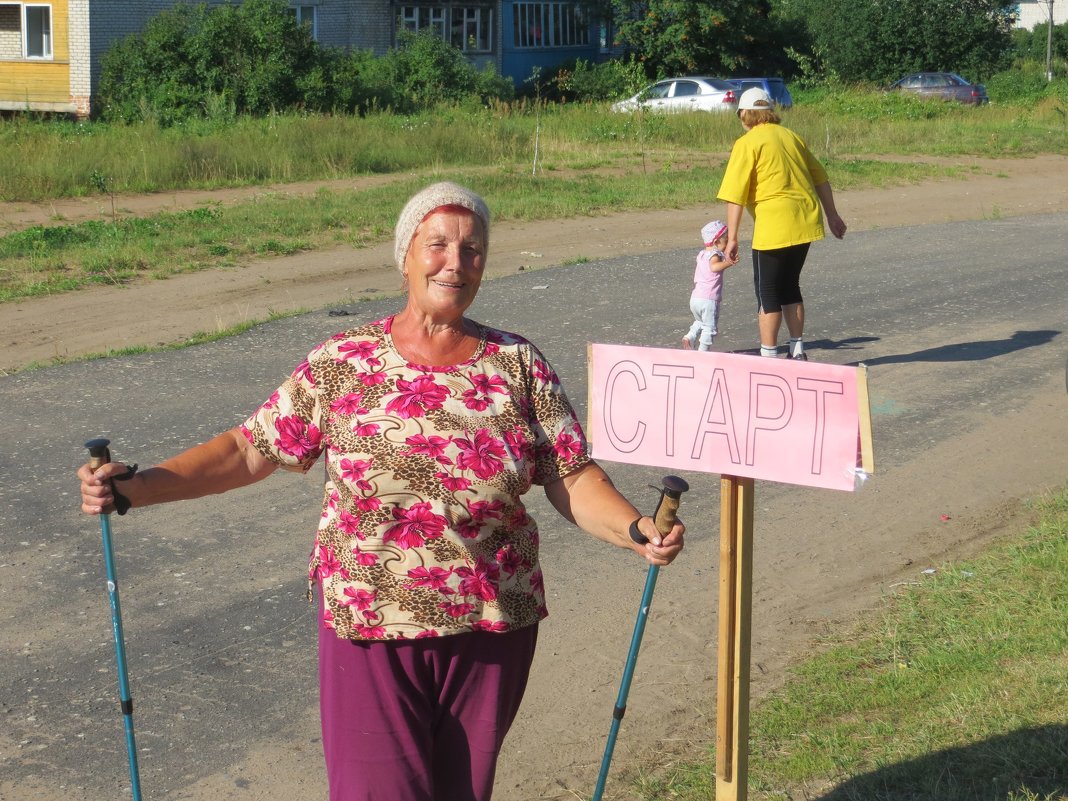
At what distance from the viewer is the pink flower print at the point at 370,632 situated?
294cm

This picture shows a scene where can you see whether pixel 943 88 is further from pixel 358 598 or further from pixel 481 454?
pixel 358 598

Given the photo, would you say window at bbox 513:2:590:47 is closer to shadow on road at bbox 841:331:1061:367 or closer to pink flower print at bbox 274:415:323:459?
shadow on road at bbox 841:331:1061:367

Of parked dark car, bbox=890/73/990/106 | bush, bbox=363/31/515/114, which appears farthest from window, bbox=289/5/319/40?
parked dark car, bbox=890/73/990/106

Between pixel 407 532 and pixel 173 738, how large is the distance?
186 centimetres

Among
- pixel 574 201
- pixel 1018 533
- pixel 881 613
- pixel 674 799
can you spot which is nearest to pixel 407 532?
pixel 674 799

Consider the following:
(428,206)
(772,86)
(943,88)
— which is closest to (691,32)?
(943,88)

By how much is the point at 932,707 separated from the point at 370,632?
7.31 feet

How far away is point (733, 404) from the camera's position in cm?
330

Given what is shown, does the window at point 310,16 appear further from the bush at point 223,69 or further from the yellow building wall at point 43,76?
the yellow building wall at point 43,76

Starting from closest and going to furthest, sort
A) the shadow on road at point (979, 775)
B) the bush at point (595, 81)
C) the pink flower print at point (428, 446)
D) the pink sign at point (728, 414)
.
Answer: the pink flower print at point (428, 446) → the pink sign at point (728, 414) → the shadow on road at point (979, 775) → the bush at point (595, 81)

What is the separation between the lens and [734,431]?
10.8 feet

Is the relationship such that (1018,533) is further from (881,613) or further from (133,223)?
(133,223)

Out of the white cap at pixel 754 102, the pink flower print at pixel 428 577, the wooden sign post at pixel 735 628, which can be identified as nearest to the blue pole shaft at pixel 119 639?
the pink flower print at pixel 428 577

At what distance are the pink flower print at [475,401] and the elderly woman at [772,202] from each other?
6.07 metres
